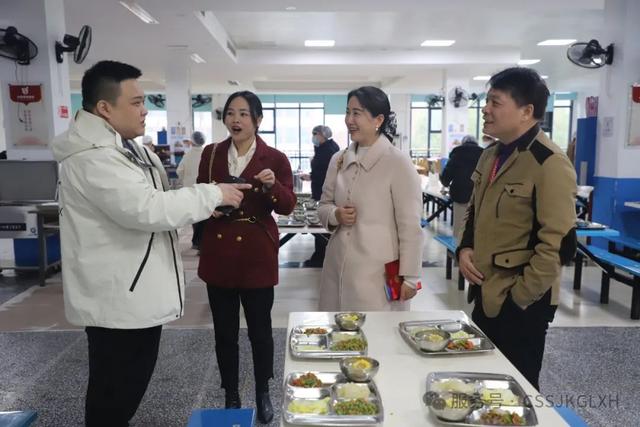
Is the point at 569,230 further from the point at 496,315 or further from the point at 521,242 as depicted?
the point at 496,315

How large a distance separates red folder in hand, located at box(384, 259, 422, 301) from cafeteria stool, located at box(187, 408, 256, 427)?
2.33ft

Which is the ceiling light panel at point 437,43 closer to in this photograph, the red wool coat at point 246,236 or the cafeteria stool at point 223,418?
the red wool coat at point 246,236

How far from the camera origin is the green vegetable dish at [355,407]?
1146 millimetres

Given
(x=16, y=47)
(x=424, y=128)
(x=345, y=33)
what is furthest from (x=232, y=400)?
(x=424, y=128)

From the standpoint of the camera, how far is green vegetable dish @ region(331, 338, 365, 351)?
4.89 feet

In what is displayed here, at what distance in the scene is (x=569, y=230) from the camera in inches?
61.5

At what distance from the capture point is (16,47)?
187 inches

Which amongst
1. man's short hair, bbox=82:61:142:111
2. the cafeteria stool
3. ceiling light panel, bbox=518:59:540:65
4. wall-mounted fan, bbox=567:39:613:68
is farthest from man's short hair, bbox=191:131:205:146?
ceiling light panel, bbox=518:59:540:65

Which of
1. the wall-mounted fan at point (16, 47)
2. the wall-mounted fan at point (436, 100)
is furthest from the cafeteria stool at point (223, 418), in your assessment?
the wall-mounted fan at point (436, 100)

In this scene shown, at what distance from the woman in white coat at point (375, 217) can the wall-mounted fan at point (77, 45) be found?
395 centimetres

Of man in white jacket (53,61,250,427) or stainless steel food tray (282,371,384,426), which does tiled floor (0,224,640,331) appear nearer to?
man in white jacket (53,61,250,427)

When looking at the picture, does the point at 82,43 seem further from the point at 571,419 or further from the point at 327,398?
the point at 571,419

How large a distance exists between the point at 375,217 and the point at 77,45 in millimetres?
4296

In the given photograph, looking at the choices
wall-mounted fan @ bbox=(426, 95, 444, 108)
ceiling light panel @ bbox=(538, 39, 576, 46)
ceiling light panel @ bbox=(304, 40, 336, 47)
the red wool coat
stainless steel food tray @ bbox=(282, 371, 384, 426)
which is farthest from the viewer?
wall-mounted fan @ bbox=(426, 95, 444, 108)
